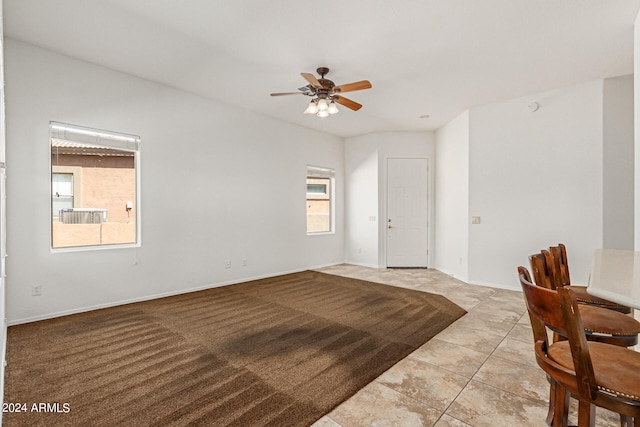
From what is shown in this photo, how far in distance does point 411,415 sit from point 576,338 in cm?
114

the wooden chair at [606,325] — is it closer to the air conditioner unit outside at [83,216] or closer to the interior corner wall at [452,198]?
the interior corner wall at [452,198]

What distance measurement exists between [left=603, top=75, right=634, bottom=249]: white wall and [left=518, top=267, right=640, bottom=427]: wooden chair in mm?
3573

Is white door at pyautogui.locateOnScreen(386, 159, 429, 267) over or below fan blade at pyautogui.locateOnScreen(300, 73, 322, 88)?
below

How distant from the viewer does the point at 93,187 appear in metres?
3.79

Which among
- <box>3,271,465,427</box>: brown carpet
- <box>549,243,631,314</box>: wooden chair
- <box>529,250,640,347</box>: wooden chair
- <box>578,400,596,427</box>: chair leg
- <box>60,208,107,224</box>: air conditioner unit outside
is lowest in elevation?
<box>3,271,465,427</box>: brown carpet

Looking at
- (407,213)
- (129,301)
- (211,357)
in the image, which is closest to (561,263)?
(211,357)

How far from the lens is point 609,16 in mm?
2697

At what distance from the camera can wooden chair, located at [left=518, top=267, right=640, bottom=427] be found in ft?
3.26

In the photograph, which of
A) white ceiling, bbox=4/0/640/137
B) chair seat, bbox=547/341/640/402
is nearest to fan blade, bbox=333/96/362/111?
white ceiling, bbox=4/0/640/137

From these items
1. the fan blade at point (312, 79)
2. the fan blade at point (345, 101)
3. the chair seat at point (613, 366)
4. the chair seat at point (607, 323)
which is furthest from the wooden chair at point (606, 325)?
the fan blade at point (345, 101)

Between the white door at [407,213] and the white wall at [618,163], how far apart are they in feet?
9.65

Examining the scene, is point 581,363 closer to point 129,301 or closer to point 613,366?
point 613,366

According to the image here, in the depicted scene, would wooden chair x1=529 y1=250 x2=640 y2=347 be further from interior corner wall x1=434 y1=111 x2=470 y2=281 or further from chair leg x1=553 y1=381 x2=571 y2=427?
interior corner wall x1=434 y1=111 x2=470 y2=281

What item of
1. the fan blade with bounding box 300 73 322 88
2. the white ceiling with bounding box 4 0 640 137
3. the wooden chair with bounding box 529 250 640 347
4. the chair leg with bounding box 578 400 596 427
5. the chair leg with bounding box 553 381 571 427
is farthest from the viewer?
the fan blade with bounding box 300 73 322 88
